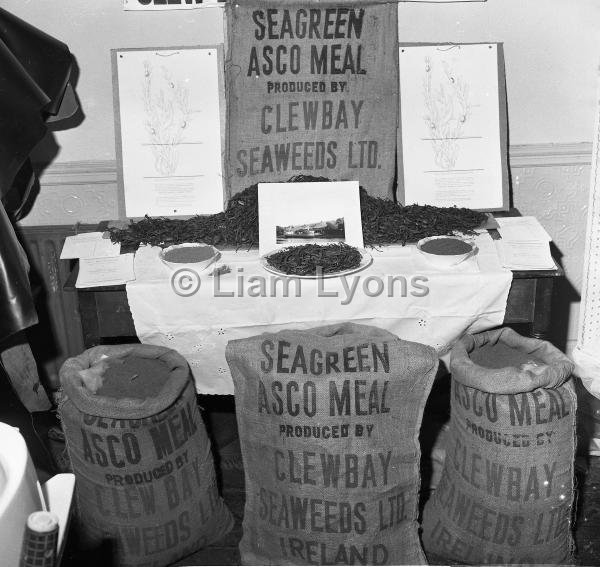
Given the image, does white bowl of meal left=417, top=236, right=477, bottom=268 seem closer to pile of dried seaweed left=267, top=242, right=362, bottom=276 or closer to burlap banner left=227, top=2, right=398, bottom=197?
pile of dried seaweed left=267, top=242, right=362, bottom=276

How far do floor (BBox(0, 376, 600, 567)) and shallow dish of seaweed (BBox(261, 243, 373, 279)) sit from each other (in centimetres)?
75

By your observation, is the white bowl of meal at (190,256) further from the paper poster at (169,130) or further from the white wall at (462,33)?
the white wall at (462,33)

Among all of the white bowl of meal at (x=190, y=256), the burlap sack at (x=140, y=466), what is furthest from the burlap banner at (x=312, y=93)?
the burlap sack at (x=140, y=466)

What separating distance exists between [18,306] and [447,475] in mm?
1372

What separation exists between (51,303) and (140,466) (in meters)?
1.15

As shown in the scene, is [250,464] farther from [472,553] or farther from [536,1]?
[536,1]

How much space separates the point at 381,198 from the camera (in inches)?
107

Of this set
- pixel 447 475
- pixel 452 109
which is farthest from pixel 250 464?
pixel 452 109

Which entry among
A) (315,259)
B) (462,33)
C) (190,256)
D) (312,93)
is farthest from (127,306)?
(462,33)

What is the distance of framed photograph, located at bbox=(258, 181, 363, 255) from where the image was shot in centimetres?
248

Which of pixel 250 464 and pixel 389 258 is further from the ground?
pixel 389 258

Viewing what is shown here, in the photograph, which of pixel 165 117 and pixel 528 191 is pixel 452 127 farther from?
pixel 165 117

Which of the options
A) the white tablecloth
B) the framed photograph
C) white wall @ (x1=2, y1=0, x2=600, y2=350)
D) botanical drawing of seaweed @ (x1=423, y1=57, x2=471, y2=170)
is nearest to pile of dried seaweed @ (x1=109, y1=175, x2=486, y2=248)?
the framed photograph

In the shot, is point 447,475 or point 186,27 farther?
point 186,27
